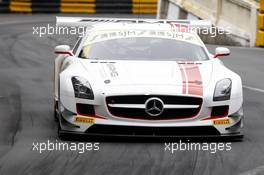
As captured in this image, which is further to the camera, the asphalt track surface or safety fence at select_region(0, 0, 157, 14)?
safety fence at select_region(0, 0, 157, 14)

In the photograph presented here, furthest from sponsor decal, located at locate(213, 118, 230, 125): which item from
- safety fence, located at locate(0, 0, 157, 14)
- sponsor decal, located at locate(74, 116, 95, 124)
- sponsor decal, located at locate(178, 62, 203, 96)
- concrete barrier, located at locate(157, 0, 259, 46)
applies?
safety fence, located at locate(0, 0, 157, 14)

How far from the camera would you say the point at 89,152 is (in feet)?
28.8

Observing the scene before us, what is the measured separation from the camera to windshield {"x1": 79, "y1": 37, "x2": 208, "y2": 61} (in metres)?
10.6

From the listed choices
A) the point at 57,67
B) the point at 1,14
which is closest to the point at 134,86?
the point at 57,67

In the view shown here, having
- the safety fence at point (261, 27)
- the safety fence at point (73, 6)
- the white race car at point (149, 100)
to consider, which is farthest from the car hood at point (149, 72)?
the safety fence at point (73, 6)

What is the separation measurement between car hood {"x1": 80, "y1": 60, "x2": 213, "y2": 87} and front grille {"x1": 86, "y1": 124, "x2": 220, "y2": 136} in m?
0.48

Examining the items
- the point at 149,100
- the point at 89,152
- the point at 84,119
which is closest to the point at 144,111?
the point at 149,100

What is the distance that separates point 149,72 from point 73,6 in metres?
24.6

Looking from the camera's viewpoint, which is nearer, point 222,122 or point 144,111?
point 144,111

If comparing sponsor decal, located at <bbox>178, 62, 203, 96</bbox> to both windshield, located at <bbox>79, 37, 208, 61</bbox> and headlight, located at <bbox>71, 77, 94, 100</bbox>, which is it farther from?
headlight, located at <bbox>71, 77, 94, 100</bbox>

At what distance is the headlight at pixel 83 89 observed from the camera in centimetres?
931

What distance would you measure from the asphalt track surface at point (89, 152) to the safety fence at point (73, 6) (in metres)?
17.4

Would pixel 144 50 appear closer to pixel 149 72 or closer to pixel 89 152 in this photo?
pixel 149 72

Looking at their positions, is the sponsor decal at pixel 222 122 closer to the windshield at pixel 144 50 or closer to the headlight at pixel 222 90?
the headlight at pixel 222 90
